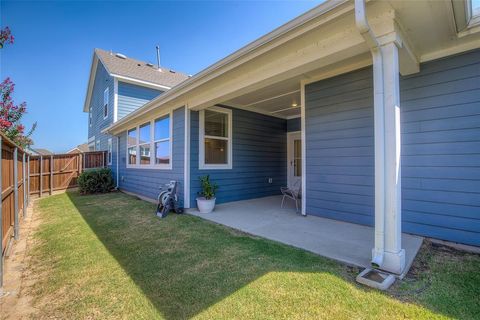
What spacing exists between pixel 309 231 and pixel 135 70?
1164cm

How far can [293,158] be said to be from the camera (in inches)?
296

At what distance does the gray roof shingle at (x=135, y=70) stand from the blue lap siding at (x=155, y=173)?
10.8ft

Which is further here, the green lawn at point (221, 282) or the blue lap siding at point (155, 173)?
the blue lap siding at point (155, 173)

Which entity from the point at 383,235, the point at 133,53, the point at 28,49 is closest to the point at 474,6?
the point at 383,235

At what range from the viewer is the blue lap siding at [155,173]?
5625mm

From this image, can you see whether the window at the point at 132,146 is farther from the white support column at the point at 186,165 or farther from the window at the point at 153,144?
the white support column at the point at 186,165

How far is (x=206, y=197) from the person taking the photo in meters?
5.29

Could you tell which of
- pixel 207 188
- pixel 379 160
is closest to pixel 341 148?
Result: pixel 379 160

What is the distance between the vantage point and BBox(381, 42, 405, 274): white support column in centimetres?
228

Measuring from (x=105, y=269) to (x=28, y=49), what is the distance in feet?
34.0

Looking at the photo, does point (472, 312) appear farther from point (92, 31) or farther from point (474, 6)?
point (92, 31)

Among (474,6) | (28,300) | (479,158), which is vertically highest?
(474,6)

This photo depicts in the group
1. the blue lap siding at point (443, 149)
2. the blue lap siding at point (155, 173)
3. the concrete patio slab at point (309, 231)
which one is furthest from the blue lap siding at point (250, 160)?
the blue lap siding at point (443, 149)

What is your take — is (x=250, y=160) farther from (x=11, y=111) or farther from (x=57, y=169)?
(x=57, y=169)
